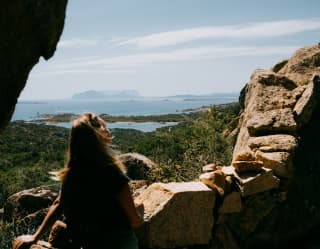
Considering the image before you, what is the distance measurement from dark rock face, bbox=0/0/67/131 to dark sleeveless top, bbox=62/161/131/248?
1.02 m

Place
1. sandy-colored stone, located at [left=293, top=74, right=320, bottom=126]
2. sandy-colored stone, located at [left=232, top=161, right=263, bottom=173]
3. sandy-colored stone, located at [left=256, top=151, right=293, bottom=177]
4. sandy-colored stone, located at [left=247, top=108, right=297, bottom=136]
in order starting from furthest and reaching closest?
sandy-colored stone, located at [left=293, top=74, right=320, bottom=126], sandy-colored stone, located at [left=247, top=108, right=297, bottom=136], sandy-colored stone, located at [left=256, top=151, right=293, bottom=177], sandy-colored stone, located at [left=232, top=161, right=263, bottom=173]

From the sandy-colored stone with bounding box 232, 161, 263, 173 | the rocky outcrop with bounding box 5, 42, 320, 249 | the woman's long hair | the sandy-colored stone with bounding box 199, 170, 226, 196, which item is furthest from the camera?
the sandy-colored stone with bounding box 232, 161, 263, 173

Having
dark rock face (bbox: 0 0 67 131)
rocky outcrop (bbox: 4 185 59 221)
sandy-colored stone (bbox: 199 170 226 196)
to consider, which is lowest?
rocky outcrop (bbox: 4 185 59 221)

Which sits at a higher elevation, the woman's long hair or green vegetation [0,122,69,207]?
the woman's long hair

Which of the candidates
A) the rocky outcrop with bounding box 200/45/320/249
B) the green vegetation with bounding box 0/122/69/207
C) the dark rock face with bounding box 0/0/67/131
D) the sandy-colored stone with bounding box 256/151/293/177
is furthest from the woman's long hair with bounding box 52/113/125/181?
the green vegetation with bounding box 0/122/69/207

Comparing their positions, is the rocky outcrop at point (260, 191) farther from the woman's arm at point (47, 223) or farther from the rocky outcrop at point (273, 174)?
the woman's arm at point (47, 223)

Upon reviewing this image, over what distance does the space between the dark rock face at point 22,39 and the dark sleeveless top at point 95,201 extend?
3.36 ft

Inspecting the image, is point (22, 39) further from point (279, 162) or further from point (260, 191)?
point (279, 162)

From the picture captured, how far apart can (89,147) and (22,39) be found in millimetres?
1164

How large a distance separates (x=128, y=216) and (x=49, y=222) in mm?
662

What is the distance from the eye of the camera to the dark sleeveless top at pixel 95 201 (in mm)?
3461

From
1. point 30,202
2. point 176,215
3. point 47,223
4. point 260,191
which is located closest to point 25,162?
point 30,202

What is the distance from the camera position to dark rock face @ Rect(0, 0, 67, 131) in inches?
147

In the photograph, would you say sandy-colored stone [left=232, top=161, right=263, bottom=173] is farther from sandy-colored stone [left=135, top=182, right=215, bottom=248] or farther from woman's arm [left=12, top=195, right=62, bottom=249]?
woman's arm [left=12, top=195, right=62, bottom=249]
